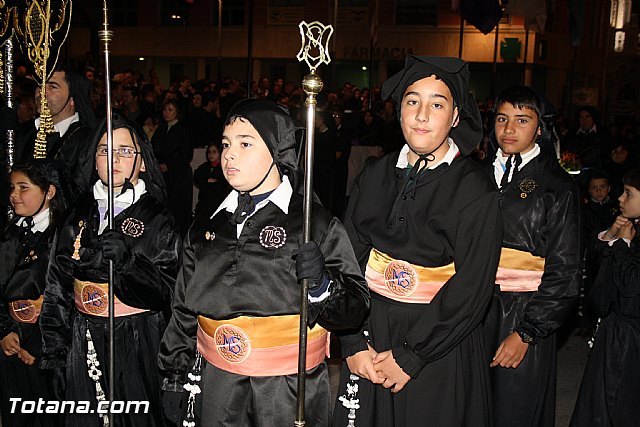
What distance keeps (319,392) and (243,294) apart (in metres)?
0.55

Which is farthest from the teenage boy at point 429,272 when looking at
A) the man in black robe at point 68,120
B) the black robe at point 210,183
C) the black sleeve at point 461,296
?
the black robe at point 210,183

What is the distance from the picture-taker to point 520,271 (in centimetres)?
419

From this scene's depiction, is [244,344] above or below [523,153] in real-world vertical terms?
below

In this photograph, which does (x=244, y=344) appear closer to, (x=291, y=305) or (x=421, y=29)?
(x=291, y=305)

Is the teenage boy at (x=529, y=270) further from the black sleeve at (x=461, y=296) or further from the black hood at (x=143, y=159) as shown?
the black hood at (x=143, y=159)

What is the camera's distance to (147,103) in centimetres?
1188

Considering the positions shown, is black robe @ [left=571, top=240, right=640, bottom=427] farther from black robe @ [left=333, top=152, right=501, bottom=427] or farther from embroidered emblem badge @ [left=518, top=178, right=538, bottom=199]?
black robe @ [left=333, top=152, right=501, bottom=427]

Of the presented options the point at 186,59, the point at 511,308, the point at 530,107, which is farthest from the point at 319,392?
the point at 186,59

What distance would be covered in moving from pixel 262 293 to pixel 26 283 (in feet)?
5.91

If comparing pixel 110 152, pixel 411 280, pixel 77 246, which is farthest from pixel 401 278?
pixel 77 246

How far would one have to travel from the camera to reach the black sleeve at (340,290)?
3.00 m

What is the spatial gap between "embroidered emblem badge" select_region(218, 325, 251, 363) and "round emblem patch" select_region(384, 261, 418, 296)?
68cm

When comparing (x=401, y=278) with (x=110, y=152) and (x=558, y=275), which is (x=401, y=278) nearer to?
(x=558, y=275)

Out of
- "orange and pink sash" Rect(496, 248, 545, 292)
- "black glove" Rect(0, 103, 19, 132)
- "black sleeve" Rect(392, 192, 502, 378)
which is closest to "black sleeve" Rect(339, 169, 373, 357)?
"black sleeve" Rect(392, 192, 502, 378)
